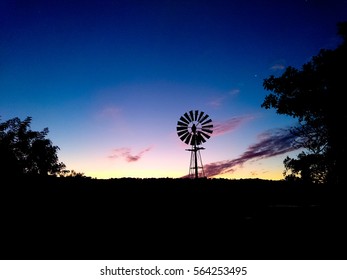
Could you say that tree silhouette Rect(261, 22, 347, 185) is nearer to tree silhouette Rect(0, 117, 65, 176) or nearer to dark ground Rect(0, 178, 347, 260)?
dark ground Rect(0, 178, 347, 260)

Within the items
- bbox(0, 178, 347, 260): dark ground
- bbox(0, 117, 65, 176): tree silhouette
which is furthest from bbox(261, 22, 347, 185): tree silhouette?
bbox(0, 117, 65, 176): tree silhouette

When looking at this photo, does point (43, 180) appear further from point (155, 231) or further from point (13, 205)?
point (155, 231)

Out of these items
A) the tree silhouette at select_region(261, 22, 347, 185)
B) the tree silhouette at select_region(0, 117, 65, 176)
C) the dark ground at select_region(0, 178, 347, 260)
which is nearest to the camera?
the dark ground at select_region(0, 178, 347, 260)

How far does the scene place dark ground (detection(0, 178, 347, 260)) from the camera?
6902mm

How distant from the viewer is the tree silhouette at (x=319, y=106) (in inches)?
785

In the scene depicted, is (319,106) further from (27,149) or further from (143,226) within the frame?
(27,149)

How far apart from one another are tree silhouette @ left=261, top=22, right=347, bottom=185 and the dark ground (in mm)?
12634

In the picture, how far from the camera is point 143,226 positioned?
840cm

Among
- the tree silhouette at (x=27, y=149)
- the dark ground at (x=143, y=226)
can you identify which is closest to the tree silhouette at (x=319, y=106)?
the dark ground at (x=143, y=226)

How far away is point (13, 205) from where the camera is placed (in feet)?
28.8

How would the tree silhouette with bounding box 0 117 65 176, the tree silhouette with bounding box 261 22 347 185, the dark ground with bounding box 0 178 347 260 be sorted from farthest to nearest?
the tree silhouette with bounding box 0 117 65 176
the tree silhouette with bounding box 261 22 347 185
the dark ground with bounding box 0 178 347 260

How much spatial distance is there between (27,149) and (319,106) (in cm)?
3157

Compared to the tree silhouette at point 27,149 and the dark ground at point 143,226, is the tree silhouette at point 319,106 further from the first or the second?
the tree silhouette at point 27,149
